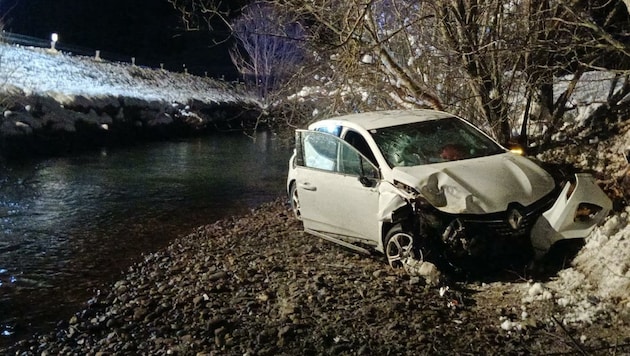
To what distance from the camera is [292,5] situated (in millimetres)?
10828

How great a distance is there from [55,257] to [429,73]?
7.19 meters

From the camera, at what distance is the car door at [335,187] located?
A: 23.8 feet

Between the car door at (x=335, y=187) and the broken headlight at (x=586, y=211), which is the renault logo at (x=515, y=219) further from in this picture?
the car door at (x=335, y=187)

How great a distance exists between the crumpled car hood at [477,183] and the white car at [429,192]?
0.01m

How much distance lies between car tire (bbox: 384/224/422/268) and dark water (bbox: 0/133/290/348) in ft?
12.7

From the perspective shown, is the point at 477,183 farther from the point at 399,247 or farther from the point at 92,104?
the point at 92,104

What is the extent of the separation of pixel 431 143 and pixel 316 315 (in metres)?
2.82

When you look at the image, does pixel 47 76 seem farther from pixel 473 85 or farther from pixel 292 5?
pixel 473 85

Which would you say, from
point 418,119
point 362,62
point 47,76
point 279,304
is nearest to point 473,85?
point 418,119

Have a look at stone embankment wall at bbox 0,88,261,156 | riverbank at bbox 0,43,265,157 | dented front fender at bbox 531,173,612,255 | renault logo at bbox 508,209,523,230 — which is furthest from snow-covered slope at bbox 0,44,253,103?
dented front fender at bbox 531,173,612,255

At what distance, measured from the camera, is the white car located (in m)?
6.36

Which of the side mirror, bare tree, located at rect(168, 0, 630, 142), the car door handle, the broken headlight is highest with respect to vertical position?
bare tree, located at rect(168, 0, 630, 142)

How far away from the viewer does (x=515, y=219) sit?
20.9ft

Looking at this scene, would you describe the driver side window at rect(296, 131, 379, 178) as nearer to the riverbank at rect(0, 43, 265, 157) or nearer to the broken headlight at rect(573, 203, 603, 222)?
the broken headlight at rect(573, 203, 603, 222)
